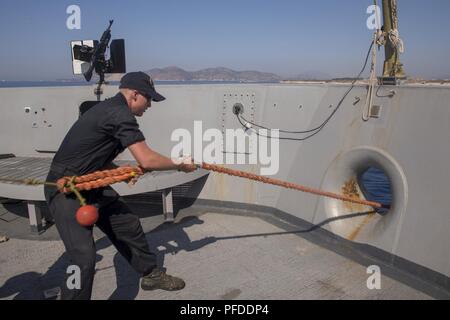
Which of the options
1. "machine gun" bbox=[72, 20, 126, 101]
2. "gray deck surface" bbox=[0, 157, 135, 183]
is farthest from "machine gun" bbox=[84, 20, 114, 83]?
"gray deck surface" bbox=[0, 157, 135, 183]

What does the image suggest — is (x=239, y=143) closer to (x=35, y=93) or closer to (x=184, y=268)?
(x=184, y=268)

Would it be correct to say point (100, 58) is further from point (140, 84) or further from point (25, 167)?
point (140, 84)

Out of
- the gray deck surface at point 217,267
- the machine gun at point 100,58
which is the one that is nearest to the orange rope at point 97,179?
the gray deck surface at point 217,267

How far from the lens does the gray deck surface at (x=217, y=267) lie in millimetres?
3488

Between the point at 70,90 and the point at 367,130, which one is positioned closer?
the point at 367,130

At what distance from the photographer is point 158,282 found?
3488mm

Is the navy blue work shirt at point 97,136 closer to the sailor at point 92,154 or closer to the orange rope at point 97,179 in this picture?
the sailor at point 92,154

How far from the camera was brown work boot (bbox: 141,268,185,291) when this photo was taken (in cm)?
348

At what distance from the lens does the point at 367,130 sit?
13.6 ft

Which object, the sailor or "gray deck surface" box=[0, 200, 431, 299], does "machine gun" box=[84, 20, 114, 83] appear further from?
the sailor

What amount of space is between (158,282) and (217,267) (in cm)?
75

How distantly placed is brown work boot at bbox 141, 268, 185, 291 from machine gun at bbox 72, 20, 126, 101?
12.0 feet
